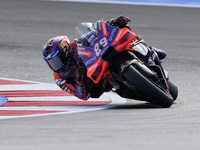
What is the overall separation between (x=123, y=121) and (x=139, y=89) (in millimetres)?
550

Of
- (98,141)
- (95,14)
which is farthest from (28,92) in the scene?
(95,14)

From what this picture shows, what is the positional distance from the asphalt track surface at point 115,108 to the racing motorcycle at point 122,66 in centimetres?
27

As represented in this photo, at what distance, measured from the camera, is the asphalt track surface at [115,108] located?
193 inches

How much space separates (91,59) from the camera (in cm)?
700

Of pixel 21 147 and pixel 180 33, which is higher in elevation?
pixel 21 147

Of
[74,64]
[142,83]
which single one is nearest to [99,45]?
[74,64]

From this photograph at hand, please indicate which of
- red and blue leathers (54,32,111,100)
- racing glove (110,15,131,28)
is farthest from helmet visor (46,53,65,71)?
racing glove (110,15,131,28)

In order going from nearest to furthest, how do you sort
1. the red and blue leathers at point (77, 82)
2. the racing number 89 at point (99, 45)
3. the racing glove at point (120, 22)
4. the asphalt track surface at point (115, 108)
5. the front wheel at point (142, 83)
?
the asphalt track surface at point (115, 108) → the front wheel at point (142, 83) → the racing number 89 at point (99, 45) → the racing glove at point (120, 22) → the red and blue leathers at point (77, 82)

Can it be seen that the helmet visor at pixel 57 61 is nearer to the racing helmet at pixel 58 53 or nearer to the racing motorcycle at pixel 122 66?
the racing helmet at pixel 58 53

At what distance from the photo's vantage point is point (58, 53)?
7277mm

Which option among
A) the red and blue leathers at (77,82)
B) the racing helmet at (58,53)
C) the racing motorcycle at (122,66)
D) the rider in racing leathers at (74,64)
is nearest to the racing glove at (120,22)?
the rider in racing leathers at (74,64)

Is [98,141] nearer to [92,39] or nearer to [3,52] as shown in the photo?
[92,39]

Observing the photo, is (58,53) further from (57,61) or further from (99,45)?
(99,45)

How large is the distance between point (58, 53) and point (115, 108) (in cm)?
100
